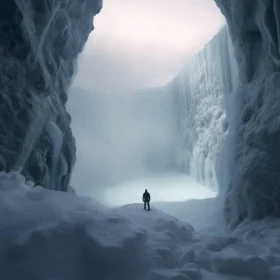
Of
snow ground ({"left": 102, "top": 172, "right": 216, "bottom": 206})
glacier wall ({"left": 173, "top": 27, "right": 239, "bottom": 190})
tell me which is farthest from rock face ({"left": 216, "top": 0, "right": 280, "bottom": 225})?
snow ground ({"left": 102, "top": 172, "right": 216, "bottom": 206})

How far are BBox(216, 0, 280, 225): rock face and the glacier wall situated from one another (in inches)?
146

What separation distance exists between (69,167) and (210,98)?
29.2 feet

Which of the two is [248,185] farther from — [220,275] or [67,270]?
[67,270]

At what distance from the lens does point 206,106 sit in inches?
646

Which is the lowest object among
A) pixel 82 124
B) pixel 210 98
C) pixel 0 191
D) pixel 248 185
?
pixel 0 191

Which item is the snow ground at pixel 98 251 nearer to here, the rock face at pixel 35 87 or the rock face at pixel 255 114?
the rock face at pixel 255 114

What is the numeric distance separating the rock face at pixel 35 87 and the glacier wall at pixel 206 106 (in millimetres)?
6380

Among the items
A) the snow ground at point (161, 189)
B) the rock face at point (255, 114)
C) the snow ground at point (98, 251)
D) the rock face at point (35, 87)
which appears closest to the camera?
the snow ground at point (98, 251)

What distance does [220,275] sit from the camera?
3229 millimetres

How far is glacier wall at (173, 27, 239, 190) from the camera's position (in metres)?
13.6

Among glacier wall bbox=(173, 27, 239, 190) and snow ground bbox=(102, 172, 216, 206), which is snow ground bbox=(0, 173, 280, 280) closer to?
glacier wall bbox=(173, 27, 239, 190)

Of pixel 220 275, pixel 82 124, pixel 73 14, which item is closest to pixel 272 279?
pixel 220 275

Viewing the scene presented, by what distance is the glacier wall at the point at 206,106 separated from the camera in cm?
1361

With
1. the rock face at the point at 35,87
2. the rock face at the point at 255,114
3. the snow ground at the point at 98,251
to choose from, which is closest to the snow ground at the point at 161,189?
the rock face at the point at 35,87
